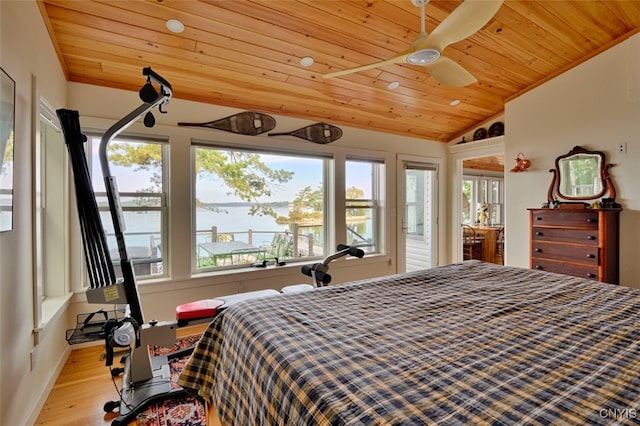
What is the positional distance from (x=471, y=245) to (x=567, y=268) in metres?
2.67

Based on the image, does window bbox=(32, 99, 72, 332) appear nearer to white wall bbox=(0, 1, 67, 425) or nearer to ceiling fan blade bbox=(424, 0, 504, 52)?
white wall bbox=(0, 1, 67, 425)

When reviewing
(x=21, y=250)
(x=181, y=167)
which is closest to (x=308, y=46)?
(x=181, y=167)

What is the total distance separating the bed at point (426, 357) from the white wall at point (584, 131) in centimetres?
220

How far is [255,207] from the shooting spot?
12.3 feet

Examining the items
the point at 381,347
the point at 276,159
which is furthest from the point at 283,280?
the point at 381,347

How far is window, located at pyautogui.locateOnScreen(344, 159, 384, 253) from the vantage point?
4438 mm

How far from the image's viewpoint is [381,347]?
1.09 meters

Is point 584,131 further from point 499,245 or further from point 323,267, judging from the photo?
point 499,245

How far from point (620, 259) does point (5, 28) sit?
5.25 meters

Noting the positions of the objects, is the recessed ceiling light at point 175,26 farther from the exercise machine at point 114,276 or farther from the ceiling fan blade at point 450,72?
the ceiling fan blade at point 450,72

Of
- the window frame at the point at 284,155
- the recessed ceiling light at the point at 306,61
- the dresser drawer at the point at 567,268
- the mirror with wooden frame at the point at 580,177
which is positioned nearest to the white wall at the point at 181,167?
the window frame at the point at 284,155

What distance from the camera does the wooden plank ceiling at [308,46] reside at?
2285mm

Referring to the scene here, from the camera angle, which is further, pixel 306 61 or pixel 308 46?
pixel 306 61

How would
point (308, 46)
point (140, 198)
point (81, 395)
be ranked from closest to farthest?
point (81, 395)
point (308, 46)
point (140, 198)
